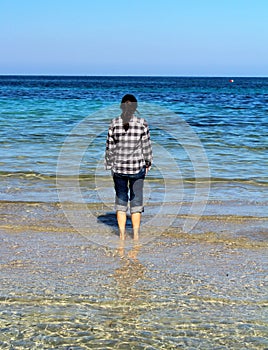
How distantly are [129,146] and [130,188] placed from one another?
64 cm

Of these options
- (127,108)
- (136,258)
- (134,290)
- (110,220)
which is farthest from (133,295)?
(110,220)

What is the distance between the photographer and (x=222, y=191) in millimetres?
10961

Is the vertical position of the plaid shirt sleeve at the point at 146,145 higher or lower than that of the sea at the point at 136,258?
higher

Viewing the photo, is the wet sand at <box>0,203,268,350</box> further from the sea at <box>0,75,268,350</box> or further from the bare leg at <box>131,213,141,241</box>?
the bare leg at <box>131,213,141,241</box>

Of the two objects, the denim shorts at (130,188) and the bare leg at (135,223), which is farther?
the bare leg at (135,223)

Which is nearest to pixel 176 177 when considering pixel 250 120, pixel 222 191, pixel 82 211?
pixel 222 191

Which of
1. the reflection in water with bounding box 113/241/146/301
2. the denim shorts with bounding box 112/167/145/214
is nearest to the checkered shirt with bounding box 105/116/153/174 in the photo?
the denim shorts with bounding box 112/167/145/214

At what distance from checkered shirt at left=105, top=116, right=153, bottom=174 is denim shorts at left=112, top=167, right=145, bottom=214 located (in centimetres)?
11

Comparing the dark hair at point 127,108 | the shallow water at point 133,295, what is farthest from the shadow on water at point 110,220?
the dark hair at point 127,108

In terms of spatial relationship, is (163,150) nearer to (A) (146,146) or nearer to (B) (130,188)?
(B) (130,188)

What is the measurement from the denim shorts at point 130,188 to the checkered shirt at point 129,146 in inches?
4.3

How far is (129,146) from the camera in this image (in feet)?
23.2

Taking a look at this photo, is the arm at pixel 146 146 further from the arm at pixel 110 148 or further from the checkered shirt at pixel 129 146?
the arm at pixel 110 148

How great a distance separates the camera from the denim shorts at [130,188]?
23.9ft
